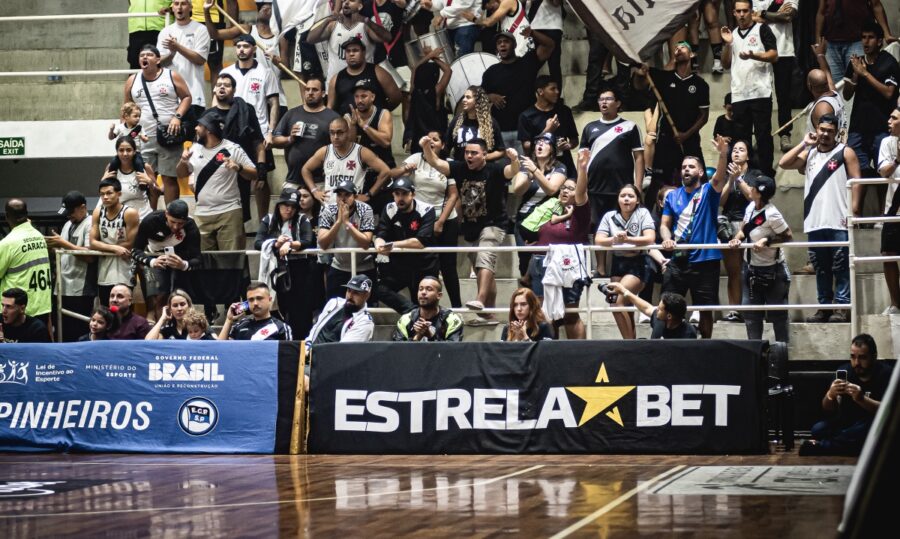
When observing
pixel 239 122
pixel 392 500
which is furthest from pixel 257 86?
pixel 392 500

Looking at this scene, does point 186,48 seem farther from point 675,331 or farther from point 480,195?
point 675,331

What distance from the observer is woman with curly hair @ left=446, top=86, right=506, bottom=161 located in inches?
614

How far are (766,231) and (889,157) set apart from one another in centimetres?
155

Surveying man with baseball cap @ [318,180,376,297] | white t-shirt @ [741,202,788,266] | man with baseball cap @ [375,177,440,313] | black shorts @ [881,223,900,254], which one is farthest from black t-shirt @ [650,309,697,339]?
man with baseball cap @ [318,180,376,297]

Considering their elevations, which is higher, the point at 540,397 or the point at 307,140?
the point at 307,140

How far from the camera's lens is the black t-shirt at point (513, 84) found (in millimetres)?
16406

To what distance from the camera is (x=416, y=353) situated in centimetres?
1308

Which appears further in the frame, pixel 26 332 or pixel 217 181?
pixel 217 181

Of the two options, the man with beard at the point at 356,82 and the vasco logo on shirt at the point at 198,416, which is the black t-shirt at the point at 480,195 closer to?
the man with beard at the point at 356,82

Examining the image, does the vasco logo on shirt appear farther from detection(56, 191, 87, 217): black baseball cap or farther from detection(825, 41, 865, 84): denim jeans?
detection(825, 41, 865, 84): denim jeans

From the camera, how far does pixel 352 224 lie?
14.9 metres

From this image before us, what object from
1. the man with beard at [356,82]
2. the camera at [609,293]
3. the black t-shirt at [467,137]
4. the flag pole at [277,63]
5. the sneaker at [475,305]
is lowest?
the sneaker at [475,305]

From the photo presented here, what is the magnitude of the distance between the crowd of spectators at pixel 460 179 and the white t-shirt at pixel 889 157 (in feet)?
0.16

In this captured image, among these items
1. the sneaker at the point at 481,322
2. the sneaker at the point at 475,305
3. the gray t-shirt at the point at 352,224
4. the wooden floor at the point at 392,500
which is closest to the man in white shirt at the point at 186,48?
the gray t-shirt at the point at 352,224
